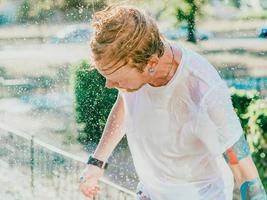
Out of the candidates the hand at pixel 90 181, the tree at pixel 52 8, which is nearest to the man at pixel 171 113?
the hand at pixel 90 181

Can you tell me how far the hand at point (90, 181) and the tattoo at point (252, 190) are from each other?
2.28ft

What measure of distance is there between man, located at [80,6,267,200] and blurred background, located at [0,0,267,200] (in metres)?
0.18

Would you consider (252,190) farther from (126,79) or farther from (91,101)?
(91,101)

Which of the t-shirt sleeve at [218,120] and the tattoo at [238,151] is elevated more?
the t-shirt sleeve at [218,120]

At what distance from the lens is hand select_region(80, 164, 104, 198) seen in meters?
2.48

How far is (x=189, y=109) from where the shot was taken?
6.60 ft

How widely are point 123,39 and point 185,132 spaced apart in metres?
→ 0.46

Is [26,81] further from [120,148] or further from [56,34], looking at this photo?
→ [120,148]

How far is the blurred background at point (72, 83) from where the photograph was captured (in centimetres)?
578

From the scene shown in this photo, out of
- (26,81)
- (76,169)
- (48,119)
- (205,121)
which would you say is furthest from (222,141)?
(26,81)

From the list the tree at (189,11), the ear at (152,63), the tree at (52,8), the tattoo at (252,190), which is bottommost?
the tree at (52,8)

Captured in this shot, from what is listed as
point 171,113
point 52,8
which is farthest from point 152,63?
point 52,8

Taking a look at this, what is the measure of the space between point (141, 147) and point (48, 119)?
987 cm

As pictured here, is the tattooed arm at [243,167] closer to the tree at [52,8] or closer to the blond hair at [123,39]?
the blond hair at [123,39]
